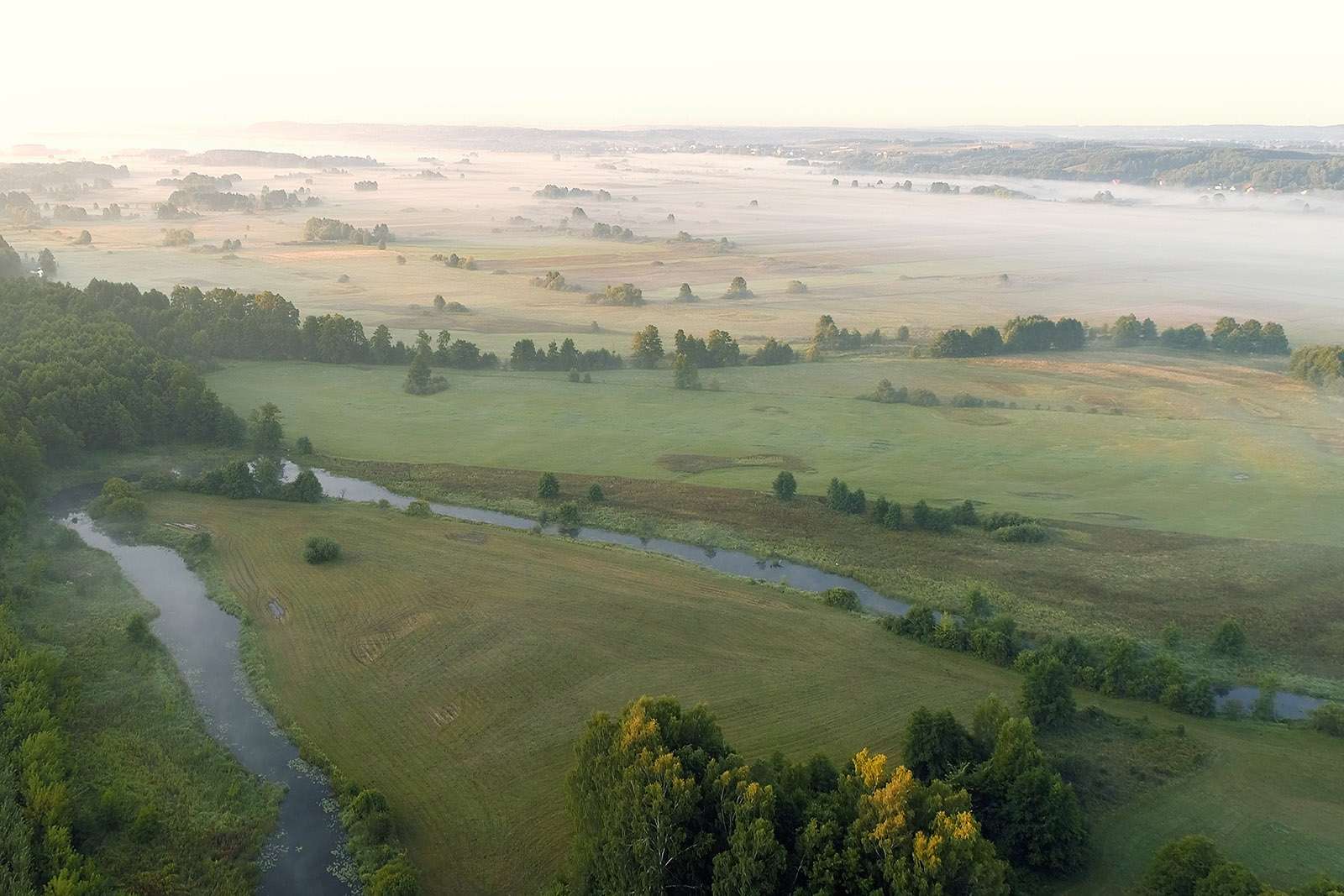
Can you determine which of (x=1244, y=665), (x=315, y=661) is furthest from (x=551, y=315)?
(x=1244, y=665)

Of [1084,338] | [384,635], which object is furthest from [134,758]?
[1084,338]

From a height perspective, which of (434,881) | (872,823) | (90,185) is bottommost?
(434,881)

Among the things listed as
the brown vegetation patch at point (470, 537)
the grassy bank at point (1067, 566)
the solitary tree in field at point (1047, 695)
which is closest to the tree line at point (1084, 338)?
the grassy bank at point (1067, 566)

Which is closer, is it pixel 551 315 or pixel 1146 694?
pixel 1146 694

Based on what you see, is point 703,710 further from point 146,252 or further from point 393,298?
point 146,252

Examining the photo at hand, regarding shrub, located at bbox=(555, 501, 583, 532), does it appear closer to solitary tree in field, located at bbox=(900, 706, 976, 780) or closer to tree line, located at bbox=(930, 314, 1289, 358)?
solitary tree in field, located at bbox=(900, 706, 976, 780)
